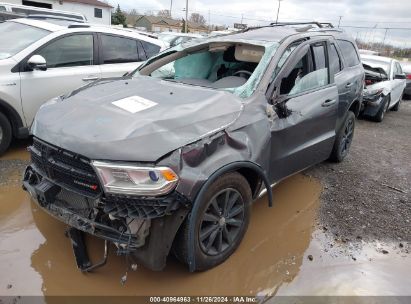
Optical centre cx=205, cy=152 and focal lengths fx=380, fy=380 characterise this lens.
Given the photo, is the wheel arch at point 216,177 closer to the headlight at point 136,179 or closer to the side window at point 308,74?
the headlight at point 136,179

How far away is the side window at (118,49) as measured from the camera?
5.82m

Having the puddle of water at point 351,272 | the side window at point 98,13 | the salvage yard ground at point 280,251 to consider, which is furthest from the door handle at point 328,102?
the side window at point 98,13

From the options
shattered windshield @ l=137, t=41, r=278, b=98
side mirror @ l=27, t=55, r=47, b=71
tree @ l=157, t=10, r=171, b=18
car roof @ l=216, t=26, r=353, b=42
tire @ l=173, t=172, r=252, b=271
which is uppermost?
car roof @ l=216, t=26, r=353, b=42

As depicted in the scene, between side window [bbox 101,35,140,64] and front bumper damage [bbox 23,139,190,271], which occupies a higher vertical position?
side window [bbox 101,35,140,64]

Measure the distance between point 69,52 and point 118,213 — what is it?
3.73 m

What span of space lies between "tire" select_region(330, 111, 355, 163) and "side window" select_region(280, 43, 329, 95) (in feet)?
3.22

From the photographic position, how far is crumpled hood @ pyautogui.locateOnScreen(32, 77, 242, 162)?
2.52m

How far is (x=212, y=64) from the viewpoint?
14.6ft

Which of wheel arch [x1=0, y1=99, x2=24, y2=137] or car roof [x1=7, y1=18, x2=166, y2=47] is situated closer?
wheel arch [x1=0, y1=99, x2=24, y2=137]

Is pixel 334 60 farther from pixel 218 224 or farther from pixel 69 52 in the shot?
pixel 69 52

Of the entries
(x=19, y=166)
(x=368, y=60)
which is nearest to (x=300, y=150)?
(x=19, y=166)

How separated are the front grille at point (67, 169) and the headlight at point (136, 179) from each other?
0.09 m

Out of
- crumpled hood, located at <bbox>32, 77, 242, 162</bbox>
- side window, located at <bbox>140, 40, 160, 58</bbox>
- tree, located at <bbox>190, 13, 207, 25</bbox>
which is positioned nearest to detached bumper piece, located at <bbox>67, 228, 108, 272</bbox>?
crumpled hood, located at <bbox>32, 77, 242, 162</bbox>

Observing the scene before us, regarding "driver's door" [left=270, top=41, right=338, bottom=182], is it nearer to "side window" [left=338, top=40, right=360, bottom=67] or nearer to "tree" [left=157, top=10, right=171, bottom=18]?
"side window" [left=338, top=40, right=360, bottom=67]
